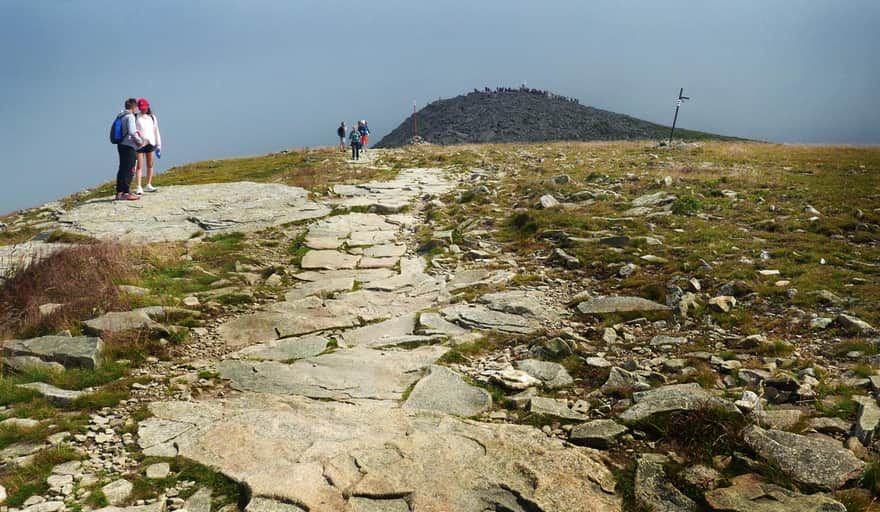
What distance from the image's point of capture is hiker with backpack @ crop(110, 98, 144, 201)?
17.3 meters

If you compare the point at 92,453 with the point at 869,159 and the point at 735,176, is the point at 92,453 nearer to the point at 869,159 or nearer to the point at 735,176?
the point at 735,176

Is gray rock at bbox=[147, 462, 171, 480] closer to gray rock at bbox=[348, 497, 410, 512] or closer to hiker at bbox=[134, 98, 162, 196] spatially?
gray rock at bbox=[348, 497, 410, 512]

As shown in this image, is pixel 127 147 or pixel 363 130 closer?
pixel 127 147

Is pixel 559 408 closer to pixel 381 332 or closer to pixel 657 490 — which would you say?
pixel 657 490

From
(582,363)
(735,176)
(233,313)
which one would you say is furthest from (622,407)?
(735,176)

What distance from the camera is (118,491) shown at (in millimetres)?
4949

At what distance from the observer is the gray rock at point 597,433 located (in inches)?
220

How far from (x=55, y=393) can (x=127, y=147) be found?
13916 millimetres

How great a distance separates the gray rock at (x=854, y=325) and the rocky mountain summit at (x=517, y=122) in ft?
184

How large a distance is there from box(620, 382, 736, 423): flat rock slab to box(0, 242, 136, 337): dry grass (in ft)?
28.2

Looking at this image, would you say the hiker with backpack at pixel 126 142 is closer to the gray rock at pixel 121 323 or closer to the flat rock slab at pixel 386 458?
the gray rock at pixel 121 323

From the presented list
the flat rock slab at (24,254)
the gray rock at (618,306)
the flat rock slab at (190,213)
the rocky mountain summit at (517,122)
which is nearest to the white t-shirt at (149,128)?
the flat rock slab at (190,213)

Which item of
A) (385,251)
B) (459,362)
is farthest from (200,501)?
(385,251)

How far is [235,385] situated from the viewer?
7316mm
